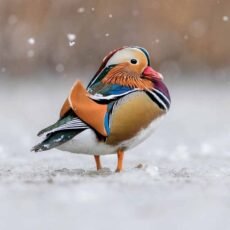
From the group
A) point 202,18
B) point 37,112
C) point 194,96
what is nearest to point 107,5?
point 202,18

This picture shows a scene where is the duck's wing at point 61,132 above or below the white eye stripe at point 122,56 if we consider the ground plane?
below

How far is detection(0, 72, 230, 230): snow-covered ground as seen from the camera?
4230 millimetres

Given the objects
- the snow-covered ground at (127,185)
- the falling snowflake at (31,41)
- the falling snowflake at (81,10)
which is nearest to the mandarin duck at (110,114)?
the snow-covered ground at (127,185)

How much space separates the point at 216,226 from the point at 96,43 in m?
12.4

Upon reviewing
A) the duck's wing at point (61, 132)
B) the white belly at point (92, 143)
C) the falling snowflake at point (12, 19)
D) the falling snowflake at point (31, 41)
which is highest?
the duck's wing at point (61, 132)

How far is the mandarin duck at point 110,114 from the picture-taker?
536 centimetres

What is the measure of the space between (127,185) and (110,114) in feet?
1.62

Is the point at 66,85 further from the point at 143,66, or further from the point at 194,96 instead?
the point at 143,66

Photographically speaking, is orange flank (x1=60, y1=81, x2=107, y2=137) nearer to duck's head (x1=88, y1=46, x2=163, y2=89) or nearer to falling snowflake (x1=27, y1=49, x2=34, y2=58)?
duck's head (x1=88, y1=46, x2=163, y2=89)

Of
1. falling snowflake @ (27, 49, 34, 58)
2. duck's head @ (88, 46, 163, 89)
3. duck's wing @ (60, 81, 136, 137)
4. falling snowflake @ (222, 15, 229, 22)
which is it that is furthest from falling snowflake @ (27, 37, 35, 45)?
duck's wing @ (60, 81, 136, 137)

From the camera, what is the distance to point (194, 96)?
1328cm

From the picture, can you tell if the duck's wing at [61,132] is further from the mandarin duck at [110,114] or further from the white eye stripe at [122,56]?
the white eye stripe at [122,56]

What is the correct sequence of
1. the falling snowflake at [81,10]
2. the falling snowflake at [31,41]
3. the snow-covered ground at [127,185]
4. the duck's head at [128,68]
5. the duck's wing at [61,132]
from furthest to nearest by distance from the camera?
1. the falling snowflake at [81,10]
2. the falling snowflake at [31,41]
3. the duck's head at [128,68]
4. the duck's wing at [61,132]
5. the snow-covered ground at [127,185]

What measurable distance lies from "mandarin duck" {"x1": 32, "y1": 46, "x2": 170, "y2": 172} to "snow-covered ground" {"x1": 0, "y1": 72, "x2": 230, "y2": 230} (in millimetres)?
212
